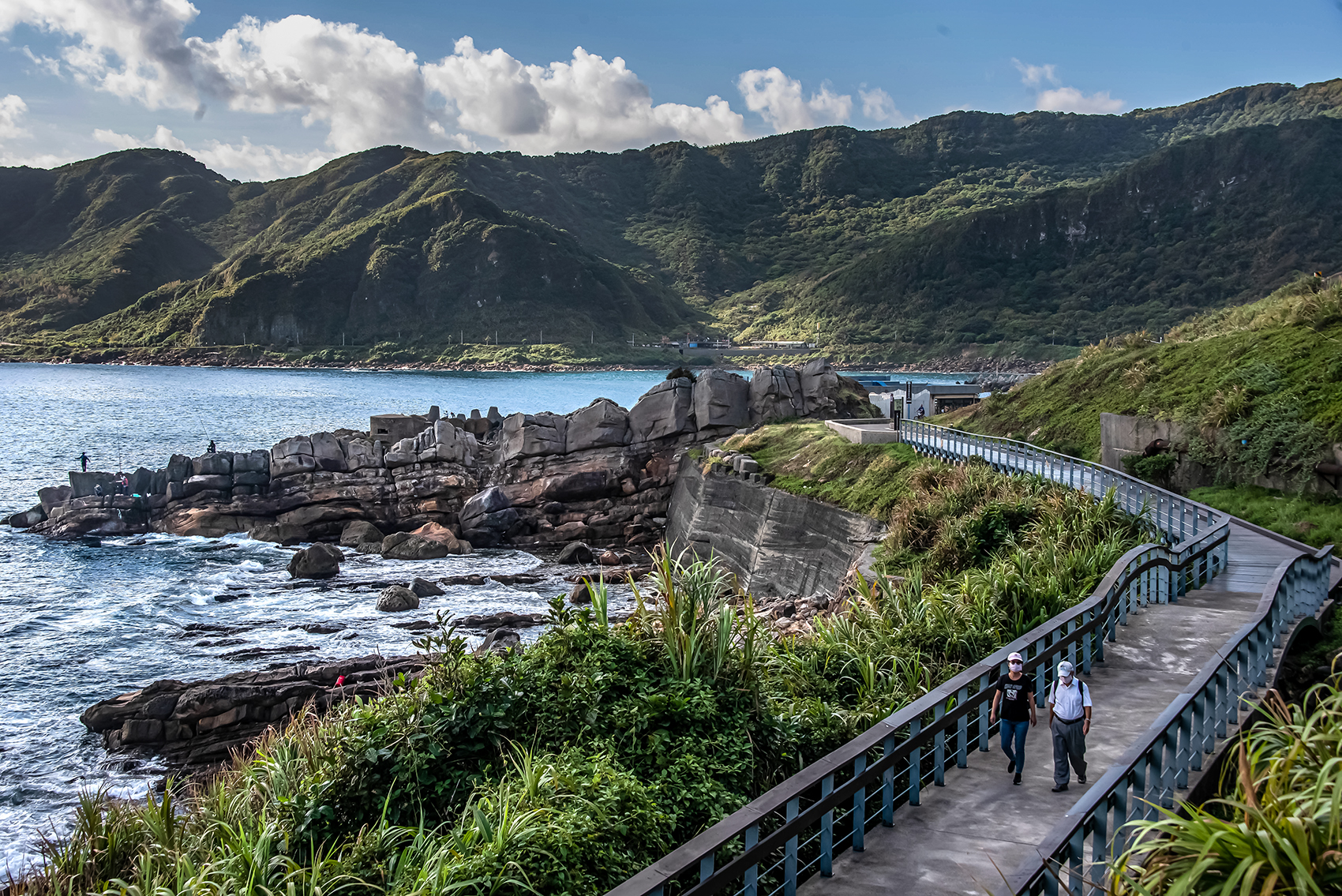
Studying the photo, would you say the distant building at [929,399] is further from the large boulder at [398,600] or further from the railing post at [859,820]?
the railing post at [859,820]

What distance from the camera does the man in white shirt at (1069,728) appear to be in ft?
26.8

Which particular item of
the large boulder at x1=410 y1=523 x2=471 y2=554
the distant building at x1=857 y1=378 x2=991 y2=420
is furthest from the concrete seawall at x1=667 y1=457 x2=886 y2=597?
the distant building at x1=857 y1=378 x2=991 y2=420

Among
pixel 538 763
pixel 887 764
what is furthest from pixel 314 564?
pixel 887 764

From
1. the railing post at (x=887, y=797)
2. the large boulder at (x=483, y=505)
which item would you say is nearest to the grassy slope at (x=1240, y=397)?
the railing post at (x=887, y=797)

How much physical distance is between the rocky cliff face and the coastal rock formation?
847 inches

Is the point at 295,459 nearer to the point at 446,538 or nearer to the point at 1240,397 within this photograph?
the point at 446,538

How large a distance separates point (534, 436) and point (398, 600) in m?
15.6

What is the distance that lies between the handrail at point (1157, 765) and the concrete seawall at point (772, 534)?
15163mm

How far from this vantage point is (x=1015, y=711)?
8625 millimetres

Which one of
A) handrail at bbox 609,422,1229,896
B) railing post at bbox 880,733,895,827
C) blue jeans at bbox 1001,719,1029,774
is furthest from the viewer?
blue jeans at bbox 1001,719,1029,774

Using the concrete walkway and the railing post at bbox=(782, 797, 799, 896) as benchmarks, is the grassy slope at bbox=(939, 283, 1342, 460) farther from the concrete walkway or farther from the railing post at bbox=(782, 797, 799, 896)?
the railing post at bbox=(782, 797, 799, 896)

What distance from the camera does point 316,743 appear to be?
9.60 meters

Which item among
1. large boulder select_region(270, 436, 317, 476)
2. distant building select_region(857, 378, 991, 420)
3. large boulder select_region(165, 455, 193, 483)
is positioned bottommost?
large boulder select_region(165, 455, 193, 483)

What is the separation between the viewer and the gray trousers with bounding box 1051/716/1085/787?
8.23 m
